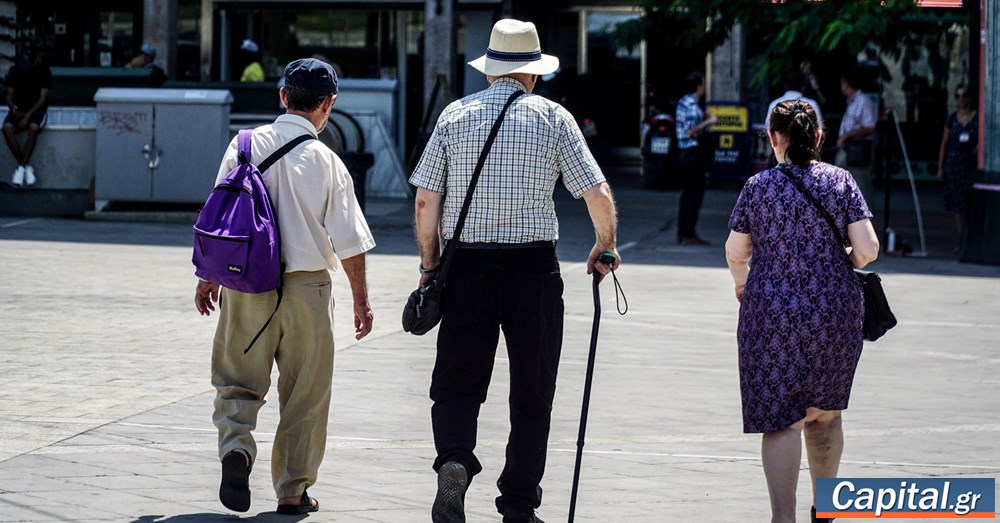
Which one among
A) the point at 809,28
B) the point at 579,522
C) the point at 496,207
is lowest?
the point at 579,522

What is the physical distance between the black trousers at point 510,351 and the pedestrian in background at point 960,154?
36.9 ft

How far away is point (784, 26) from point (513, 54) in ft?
38.8

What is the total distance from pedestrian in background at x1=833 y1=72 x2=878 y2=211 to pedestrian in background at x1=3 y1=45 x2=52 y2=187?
9.14 meters

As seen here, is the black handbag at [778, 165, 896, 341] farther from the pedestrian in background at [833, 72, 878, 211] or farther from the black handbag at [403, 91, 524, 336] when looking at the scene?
the pedestrian in background at [833, 72, 878, 211]

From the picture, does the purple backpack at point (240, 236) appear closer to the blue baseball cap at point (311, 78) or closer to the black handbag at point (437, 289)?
the blue baseball cap at point (311, 78)

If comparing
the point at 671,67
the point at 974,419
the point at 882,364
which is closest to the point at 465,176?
the point at 974,419

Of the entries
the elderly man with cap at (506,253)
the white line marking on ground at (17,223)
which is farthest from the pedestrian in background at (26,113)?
the elderly man with cap at (506,253)

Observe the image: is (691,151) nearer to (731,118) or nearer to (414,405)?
(731,118)

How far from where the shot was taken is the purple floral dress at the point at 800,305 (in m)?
5.21

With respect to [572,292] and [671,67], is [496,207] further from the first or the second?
[671,67]

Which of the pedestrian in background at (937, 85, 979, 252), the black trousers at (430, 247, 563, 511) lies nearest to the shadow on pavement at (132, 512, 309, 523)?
the black trousers at (430, 247, 563, 511)

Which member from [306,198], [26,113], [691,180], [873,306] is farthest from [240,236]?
[26,113]

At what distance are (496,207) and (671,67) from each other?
70.0 ft

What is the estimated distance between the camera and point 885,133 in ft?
51.5
